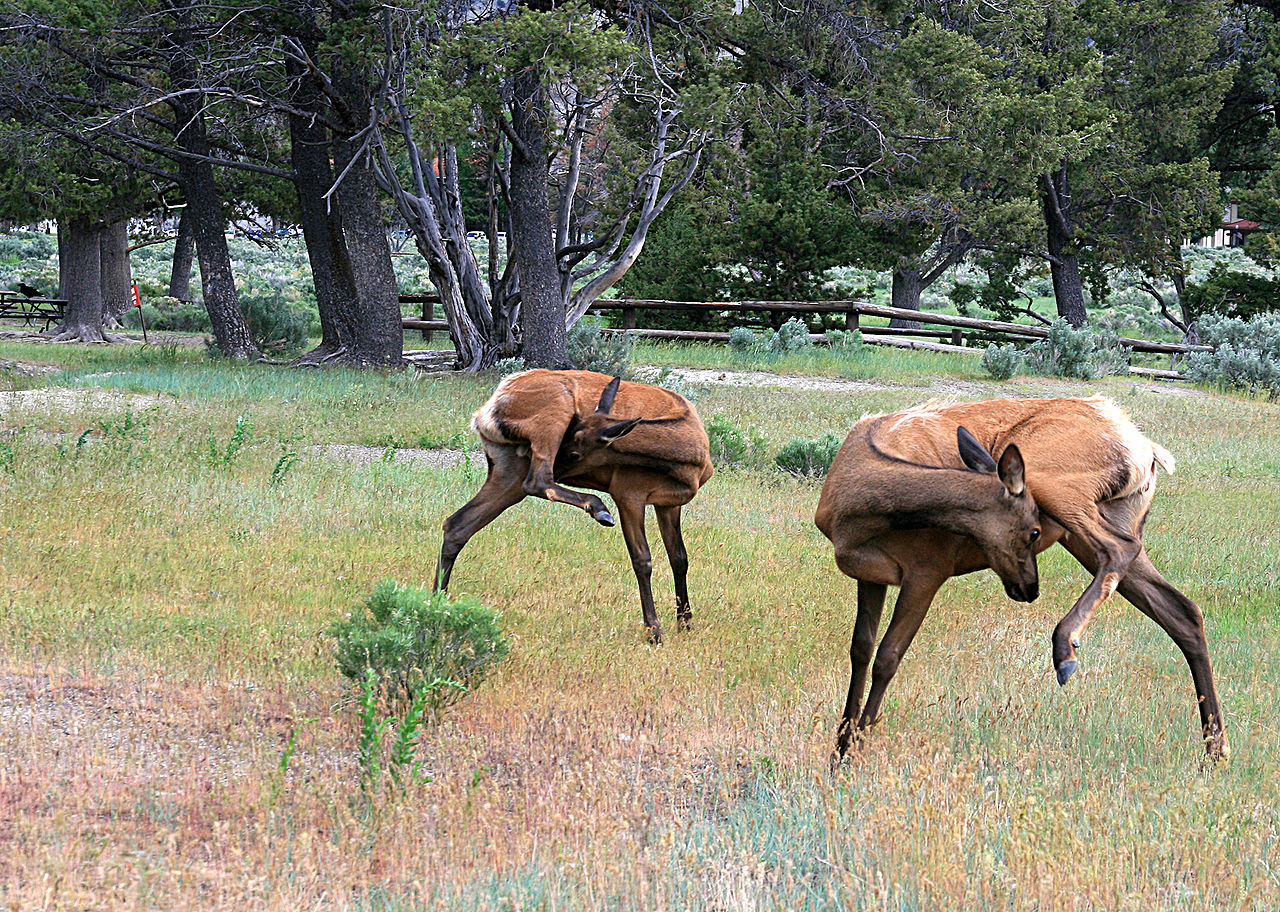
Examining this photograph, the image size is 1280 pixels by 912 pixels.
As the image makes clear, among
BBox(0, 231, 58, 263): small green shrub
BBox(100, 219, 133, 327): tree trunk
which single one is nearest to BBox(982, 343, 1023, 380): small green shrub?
BBox(100, 219, 133, 327): tree trunk

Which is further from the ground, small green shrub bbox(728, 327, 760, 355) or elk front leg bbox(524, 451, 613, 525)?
small green shrub bbox(728, 327, 760, 355)

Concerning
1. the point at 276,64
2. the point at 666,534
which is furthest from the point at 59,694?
the point at 276,64

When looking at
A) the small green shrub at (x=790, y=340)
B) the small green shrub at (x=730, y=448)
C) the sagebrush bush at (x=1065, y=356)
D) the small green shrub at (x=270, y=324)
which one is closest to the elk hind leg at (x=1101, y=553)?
the small green shrub at (x=730, y=448)

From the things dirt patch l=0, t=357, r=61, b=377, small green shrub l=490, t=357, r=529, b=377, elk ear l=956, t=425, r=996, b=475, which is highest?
elk ear l=956, t=425, r=996, b=475

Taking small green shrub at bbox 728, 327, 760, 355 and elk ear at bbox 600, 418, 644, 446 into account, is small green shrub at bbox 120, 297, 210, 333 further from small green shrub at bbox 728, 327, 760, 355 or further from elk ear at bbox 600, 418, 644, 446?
elk ear at bbox 600, 418, 644, 446

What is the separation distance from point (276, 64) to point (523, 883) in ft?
60.2

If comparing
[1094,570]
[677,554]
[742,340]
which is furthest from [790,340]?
[1094,570]

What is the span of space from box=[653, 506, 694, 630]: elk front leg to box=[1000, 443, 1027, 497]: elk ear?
288 cm

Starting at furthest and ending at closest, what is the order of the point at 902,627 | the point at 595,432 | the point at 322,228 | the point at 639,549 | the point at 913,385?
the point at 322,228
the point at 913,385
the point at 639,549
the point at 595,432
the point at 902,627

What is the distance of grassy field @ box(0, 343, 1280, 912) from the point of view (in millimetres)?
4207

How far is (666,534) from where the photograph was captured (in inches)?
296

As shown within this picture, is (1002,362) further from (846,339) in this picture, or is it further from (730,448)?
(730,448)

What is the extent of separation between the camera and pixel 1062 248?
31391mm

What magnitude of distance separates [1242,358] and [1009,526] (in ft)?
66.9
